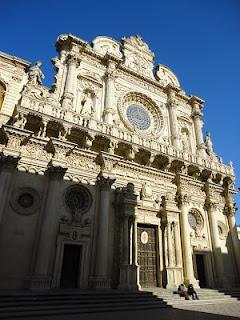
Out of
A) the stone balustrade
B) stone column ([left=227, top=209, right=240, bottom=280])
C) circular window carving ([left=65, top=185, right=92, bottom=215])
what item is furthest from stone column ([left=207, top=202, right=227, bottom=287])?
circular window carving ([left=65, top=185, right=92, bottom=215])

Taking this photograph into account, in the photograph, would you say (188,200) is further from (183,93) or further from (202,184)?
(183,93)

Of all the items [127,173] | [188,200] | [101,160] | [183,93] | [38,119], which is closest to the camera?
[38,119]

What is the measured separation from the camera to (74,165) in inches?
500

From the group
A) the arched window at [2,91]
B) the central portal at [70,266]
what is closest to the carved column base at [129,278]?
the central portal at [70,266]

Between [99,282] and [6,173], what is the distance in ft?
20.4

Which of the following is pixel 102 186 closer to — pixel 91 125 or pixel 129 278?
pixel 91 125

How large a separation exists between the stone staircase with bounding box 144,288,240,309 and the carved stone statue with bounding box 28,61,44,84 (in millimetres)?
13204

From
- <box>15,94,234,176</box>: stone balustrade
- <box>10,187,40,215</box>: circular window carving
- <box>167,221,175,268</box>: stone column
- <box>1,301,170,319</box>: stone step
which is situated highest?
<box>15,94,234,176</box>: stone balustrade

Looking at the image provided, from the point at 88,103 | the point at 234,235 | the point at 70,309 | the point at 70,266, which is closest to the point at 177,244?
the point at 234,235

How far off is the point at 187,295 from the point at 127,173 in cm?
685

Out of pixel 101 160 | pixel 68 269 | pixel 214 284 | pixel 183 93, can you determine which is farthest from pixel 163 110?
pixel 68 269

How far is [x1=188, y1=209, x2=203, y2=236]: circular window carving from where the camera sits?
1616 centimetres

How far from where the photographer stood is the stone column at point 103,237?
10.8m

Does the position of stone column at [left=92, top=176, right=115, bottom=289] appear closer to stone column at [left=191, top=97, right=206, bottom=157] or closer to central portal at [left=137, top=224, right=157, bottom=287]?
central portal at [left=137, top=224, right=157, bottom=287]
